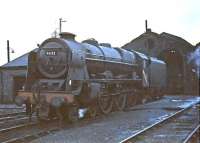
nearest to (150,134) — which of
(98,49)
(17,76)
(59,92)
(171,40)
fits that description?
(59,92)

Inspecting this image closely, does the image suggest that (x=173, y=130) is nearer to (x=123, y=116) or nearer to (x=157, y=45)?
(x=123, y=116)

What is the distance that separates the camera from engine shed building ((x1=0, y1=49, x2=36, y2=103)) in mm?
31347

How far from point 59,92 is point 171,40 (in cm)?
3111

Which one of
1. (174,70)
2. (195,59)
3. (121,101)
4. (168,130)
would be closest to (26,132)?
(168,130)

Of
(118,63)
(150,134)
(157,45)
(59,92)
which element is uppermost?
(157,45)

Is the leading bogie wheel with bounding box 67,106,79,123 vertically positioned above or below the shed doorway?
below

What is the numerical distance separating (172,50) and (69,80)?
102ft

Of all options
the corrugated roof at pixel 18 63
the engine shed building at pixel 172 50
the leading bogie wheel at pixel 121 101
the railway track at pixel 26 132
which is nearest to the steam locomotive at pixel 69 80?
the leading bogie wheel at pixel 121 101

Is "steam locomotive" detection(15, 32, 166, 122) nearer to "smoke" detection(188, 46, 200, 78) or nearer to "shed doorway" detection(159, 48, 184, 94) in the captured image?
"smoke" detection(188, 46, 200, 78)

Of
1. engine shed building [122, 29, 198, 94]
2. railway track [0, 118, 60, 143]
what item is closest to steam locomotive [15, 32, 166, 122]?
railway track [0, 118, 60, 143]

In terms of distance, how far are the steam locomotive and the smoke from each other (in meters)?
25.1

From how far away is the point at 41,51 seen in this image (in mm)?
15734

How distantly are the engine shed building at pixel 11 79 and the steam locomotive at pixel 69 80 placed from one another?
13593 millimetres

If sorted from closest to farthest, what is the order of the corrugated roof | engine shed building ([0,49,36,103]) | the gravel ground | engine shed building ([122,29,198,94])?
the gravel ground < engine shed building ([0,49,36,103]) < the corrugated roof < engine shed building ([122,29,198,94])
